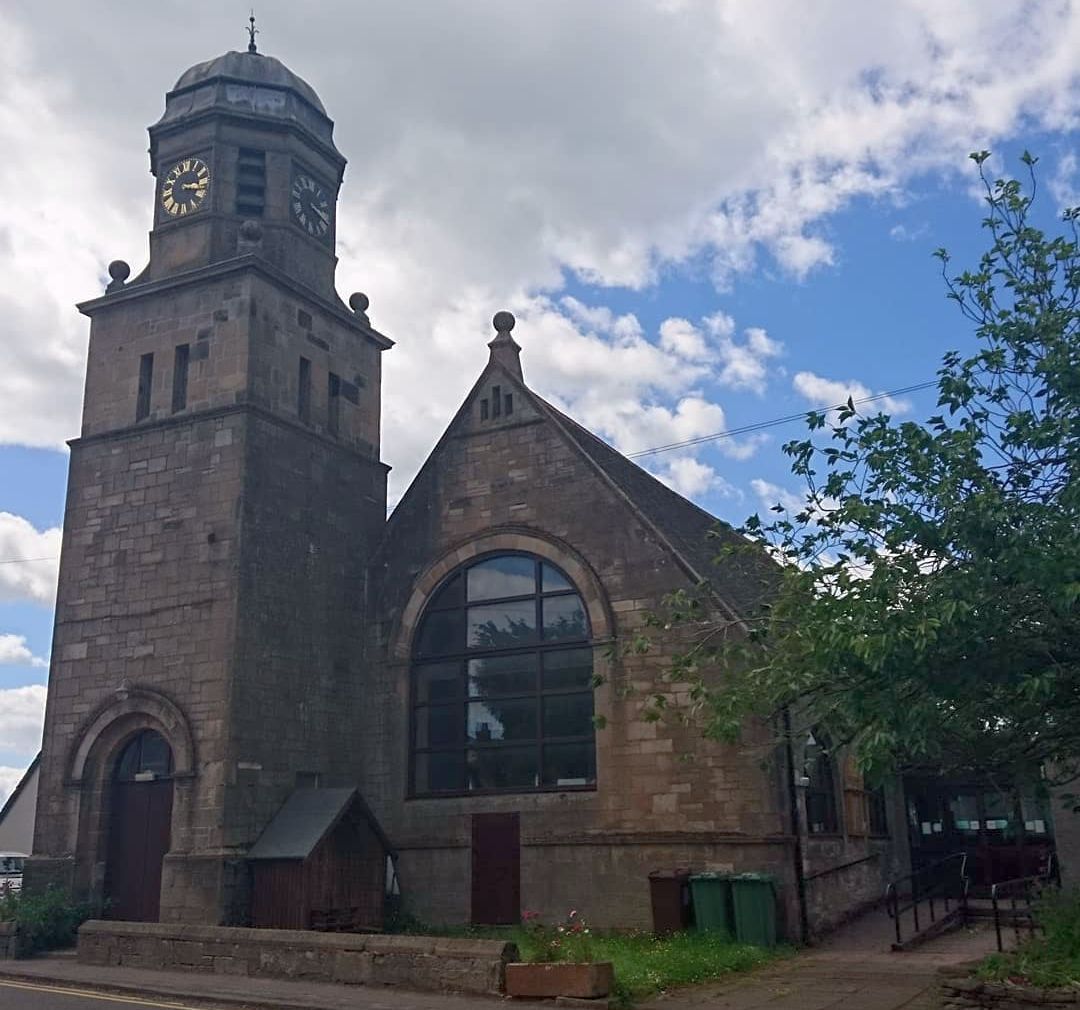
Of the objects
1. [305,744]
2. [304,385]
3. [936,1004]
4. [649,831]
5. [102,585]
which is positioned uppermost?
[304,385]

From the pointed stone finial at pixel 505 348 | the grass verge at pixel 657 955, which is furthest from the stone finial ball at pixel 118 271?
the grass verge at pixel 657 955

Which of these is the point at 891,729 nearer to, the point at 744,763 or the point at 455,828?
the point at 744,763

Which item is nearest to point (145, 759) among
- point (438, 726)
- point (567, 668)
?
point (438, 726)

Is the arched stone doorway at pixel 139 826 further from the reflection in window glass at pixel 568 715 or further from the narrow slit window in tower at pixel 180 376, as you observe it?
the reflection in window glass at pixel 568 715

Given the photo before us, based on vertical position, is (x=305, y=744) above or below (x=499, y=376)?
below

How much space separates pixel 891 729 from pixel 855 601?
1.19 m

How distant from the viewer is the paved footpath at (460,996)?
12469 mm

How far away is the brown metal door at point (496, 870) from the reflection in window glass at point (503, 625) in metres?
2.98

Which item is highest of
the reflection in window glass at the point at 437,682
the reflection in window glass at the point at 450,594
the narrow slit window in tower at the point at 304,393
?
the narrow slit window in tower at the point at 304,393

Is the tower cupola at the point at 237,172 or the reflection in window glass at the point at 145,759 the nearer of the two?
the reflection in window glass at the point at 145,759

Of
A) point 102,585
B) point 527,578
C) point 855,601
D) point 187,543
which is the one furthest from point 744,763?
point 102,585

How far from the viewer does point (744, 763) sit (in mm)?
18219

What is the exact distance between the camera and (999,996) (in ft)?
35.8

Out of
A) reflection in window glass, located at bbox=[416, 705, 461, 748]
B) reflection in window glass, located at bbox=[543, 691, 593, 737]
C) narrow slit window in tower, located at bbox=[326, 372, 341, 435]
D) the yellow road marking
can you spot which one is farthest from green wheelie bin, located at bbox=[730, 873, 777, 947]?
narrow slit window in tower, located at bbox=[326, 372, 341, 435]
